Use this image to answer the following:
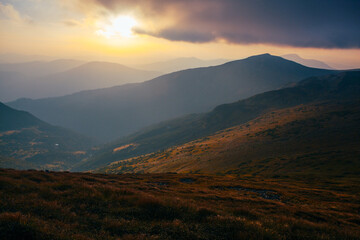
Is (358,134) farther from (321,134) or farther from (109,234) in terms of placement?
(109,234)

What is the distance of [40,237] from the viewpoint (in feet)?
28.1

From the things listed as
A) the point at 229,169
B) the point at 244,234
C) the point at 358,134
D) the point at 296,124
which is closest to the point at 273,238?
the point at 244,234

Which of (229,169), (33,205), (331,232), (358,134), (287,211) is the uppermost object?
(33,205)

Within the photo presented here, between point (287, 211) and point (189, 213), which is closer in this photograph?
point (189, 213)

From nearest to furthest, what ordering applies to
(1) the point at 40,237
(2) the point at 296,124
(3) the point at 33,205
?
(1) the point at 40,237
(3) the point at 33,205
(2) the point at 296,124

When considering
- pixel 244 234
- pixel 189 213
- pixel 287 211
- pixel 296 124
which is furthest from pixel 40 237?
pixel 296 124

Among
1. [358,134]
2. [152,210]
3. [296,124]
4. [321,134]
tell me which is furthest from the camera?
[296,124]

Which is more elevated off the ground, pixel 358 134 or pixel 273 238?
pixel 273 238

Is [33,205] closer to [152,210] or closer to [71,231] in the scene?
[71,231]

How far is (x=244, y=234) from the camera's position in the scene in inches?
423

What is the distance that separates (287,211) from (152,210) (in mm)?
15524

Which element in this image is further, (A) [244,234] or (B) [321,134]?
(B) [321,134]

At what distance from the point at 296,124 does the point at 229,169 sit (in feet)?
318

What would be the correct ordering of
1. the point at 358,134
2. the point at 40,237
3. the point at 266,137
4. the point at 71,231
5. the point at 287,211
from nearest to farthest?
the point at 40,237, the point at 71,231, the point at 287,211, the point at 358,134, the point at 266,137
